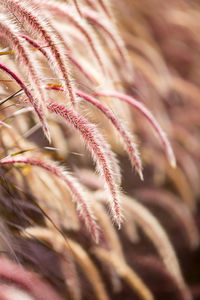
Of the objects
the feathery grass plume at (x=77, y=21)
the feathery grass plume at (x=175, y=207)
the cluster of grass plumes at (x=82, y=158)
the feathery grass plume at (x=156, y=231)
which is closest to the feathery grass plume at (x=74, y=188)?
the cluster of grass plumes at (x=82, y=158)

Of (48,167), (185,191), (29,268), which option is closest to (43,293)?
(29,268)

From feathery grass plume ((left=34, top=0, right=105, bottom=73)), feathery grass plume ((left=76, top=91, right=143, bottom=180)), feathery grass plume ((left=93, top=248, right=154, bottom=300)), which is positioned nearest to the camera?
feathery grass plume ((left=76, top=91, right=143, bottom=180))

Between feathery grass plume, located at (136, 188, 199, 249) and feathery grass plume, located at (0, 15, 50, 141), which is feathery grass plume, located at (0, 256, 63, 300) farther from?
feathery grass plume, located at (136, 188, 199, 249)

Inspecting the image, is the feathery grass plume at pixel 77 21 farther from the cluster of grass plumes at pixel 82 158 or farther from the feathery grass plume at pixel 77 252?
the feathery grass plume at pixel 77 252

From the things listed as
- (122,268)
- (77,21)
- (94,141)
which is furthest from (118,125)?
(122,268)

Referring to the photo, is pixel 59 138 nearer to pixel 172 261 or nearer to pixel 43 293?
pixel 172 261

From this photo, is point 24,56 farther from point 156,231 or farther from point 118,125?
point 156,231

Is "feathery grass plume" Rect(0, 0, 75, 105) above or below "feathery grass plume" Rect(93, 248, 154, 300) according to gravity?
above

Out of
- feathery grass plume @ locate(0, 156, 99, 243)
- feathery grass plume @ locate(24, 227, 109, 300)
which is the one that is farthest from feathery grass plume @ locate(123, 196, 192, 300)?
feathery grass plume @ locate(0, 156, 99, 243)
